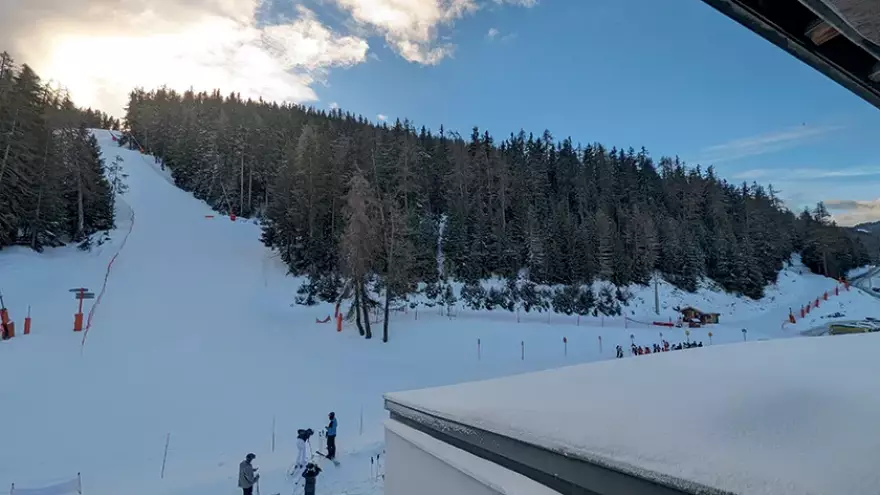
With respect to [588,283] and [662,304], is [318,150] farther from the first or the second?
[662,304]

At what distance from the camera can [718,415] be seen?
2.41 meters

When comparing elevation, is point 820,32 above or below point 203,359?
above

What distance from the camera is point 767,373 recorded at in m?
3.17

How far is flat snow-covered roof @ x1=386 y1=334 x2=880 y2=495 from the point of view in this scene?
171cm

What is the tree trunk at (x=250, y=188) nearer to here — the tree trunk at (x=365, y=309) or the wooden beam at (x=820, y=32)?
the tree trunk at (x=365, y=309)

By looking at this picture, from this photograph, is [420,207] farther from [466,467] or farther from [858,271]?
[858,271]

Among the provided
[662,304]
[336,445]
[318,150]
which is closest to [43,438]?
[336,445]

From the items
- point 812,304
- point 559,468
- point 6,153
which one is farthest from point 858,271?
point 6,153

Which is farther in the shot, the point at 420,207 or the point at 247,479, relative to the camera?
the point at 420,207

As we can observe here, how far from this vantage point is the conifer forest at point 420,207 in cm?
2494

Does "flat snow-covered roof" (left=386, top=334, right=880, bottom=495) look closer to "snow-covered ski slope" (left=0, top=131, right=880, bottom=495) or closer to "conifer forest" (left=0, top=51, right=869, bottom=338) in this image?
"snow-covered ski slope" (left=0, top=131, right=880, bottom=495)

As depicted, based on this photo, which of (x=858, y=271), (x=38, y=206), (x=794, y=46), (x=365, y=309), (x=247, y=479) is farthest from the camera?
(x=858, y=271)

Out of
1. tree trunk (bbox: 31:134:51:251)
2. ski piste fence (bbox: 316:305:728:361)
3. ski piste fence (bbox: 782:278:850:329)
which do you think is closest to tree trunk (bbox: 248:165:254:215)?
tree trunk (bbox: 31:134:51:251)

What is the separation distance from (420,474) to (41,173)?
1281 inches
